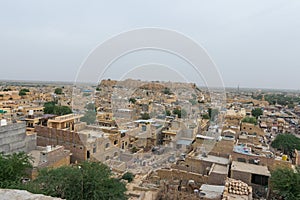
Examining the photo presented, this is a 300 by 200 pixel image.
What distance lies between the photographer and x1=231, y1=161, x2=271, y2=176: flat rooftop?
243 inches

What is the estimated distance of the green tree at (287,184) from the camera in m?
5.48

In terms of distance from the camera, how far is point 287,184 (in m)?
5.46

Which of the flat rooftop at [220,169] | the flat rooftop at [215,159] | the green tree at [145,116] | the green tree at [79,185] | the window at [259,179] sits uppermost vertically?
the green tree at [145,116]

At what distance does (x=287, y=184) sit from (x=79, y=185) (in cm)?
465

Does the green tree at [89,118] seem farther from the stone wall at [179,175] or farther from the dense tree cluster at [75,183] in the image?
the dense tree cluster at [75,183]

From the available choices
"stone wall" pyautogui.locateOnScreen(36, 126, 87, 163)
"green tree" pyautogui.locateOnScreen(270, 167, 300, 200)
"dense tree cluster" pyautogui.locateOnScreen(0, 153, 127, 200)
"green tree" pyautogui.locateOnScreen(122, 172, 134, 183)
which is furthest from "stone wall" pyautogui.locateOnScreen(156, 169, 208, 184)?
"stone wall" pyautogui.locateOnScreen(36, 126, 87, 163)

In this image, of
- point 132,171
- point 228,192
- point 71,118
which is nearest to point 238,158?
point 228,192

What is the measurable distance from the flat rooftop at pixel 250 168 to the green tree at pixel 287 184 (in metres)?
0.43

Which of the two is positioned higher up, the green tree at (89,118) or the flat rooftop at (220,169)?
the green tree at (89,118)

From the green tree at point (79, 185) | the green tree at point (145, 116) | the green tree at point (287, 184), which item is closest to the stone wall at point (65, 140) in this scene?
the green tree at point (79, 185)

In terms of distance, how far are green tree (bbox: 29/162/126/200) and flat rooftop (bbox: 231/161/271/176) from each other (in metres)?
3.30

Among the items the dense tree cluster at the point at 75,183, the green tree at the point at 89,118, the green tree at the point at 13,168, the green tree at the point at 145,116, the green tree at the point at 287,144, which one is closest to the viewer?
the dense tree cluster at the point at 75,183

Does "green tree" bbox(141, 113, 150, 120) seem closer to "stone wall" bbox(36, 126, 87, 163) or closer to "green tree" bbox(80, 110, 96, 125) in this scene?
"green tree" bbox(80, 110, 96, 125)

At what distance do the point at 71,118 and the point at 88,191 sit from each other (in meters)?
7.06
